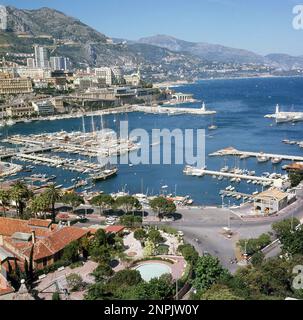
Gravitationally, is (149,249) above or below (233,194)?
above

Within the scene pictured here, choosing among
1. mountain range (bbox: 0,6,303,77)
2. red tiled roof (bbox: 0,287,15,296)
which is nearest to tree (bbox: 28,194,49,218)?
red tiled roof (bbox: 0,287,15,296)

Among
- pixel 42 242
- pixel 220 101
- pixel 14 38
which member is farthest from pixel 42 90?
pixel 42 242

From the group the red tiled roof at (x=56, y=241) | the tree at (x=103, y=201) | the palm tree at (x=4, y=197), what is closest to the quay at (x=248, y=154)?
the tree at (x=103, y=201)

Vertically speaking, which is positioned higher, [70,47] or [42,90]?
[70,47]

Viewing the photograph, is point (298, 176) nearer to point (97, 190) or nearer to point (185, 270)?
point (97, 190)

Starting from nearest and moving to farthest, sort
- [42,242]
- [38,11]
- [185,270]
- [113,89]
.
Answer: [185,270], [42,242], [113,89], [38,11]

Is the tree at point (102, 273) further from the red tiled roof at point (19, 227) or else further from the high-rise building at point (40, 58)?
the high-rise building at point (40, 58)

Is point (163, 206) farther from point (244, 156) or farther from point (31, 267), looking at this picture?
point (244, 156)

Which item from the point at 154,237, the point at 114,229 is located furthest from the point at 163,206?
the point at 154,237
